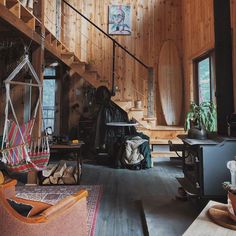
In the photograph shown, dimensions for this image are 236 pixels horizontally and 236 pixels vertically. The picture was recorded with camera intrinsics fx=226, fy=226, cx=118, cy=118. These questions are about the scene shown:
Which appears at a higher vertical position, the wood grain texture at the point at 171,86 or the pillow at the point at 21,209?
the wood grain texture at the point at 171,86

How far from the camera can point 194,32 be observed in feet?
17.5

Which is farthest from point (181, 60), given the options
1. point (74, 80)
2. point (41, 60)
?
point (41, 60)

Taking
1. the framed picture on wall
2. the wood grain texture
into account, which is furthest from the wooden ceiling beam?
the wood grain texture

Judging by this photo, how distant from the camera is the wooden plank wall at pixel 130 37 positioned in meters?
6.38

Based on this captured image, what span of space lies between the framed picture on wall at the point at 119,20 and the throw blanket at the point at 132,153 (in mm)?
3465

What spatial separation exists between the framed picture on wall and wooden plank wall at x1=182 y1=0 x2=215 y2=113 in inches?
60.7

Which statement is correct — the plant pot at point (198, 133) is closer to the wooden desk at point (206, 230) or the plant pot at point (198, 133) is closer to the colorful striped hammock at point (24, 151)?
the wooden desk at point (206, 230)

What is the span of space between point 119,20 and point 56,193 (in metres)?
5.14

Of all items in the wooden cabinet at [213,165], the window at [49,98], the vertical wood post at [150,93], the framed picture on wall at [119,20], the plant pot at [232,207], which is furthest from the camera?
the framed picture on wall at [119,20]

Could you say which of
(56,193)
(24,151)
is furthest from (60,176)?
(24,151)

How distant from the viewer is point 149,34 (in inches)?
252

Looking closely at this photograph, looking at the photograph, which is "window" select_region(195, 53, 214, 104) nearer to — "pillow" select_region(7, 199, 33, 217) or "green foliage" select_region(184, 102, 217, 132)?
"green foliage" select_region(184, 102, 217, 132)

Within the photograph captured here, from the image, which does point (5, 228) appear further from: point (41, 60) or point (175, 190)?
point (41, 60)

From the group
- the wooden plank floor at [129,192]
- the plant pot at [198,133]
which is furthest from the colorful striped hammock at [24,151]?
the plant pot at [198,133]
